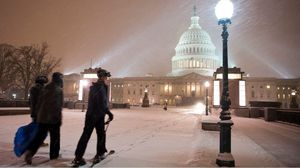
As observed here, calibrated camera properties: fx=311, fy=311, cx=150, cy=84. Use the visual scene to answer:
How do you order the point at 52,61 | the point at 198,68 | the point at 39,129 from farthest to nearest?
the point at 198,68 → the point at 52,61 → the point at 39,129

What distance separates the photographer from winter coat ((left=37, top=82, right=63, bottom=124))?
7.20 m

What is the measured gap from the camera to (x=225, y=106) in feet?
26.8

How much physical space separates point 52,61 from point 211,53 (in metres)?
95.7

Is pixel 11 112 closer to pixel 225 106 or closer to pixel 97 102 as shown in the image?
pixel 97 102

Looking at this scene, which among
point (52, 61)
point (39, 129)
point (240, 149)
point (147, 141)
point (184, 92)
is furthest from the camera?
point (184, 92)

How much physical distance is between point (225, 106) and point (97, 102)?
3345mm

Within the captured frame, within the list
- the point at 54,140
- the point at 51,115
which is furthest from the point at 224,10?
the point at 54,140

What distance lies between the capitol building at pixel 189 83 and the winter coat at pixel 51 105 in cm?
10212

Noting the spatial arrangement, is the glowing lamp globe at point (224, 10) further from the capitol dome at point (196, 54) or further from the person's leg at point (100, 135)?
the capitol dome at point (196, 54)

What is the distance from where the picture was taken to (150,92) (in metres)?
133

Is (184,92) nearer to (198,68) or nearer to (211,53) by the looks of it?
(198,68)

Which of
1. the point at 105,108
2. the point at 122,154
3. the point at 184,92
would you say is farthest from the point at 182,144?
the point at 184,92

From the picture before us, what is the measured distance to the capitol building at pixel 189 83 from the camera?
405ft

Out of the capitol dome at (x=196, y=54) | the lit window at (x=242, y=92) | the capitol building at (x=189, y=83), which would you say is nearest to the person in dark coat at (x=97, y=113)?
the lit window at (x=242, y=92)
